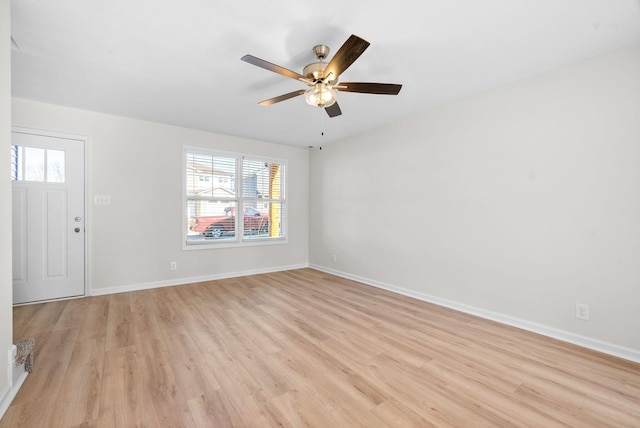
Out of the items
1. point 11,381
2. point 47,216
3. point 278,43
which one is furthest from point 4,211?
point 47,216

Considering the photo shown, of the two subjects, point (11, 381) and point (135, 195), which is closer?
point (11, 381)

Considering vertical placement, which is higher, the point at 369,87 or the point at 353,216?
the point at 369,87

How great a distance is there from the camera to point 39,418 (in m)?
1.50

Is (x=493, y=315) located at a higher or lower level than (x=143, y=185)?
lower

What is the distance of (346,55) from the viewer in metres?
1.85

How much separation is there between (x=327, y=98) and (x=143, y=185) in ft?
10.8

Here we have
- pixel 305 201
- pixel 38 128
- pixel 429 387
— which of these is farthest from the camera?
pixel 305 201

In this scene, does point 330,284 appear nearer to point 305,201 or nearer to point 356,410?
point 305,201

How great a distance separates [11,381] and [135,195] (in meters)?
2.80

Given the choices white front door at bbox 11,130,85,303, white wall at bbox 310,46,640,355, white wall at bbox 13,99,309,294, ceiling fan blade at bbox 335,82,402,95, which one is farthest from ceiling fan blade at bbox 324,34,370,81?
white front door at bbox 11,130,85,303

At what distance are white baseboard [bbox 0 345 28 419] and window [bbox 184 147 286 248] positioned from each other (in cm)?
269

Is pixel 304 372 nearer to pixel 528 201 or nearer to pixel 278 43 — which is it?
pixel 278 43

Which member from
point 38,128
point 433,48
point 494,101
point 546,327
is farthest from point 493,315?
point 38,128

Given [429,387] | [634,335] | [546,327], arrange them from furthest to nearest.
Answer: [546,327] < [634,335] < [429,387]
